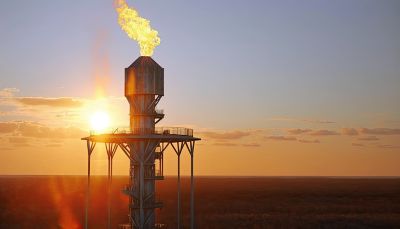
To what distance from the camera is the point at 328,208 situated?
9300 cm

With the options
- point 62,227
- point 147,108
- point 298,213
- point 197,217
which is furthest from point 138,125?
point 298,213

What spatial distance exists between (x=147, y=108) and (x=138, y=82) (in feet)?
8.27

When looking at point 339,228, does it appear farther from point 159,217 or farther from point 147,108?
point 147,108

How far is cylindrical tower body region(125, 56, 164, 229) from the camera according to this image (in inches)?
1877

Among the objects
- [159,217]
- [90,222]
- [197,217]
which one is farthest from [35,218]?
[197,217]

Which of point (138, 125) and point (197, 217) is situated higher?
point (138, 125)

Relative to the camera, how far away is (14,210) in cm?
8606

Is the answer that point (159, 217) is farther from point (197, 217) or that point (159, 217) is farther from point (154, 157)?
point (154, 157)

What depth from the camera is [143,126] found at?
48156 mm

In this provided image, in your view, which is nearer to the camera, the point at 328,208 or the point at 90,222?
the point at 90,222

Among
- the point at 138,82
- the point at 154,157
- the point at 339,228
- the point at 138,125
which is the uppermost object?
the point at 138,82

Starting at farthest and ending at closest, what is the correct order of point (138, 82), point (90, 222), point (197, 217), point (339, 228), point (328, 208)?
point (328, 208) → point (197, 217) → point (90, 222) → point (339, 228) → point (138, 82)

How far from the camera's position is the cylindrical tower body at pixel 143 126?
47688 millimetres

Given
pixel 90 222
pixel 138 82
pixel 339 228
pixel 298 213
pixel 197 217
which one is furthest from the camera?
pixel 298 213
